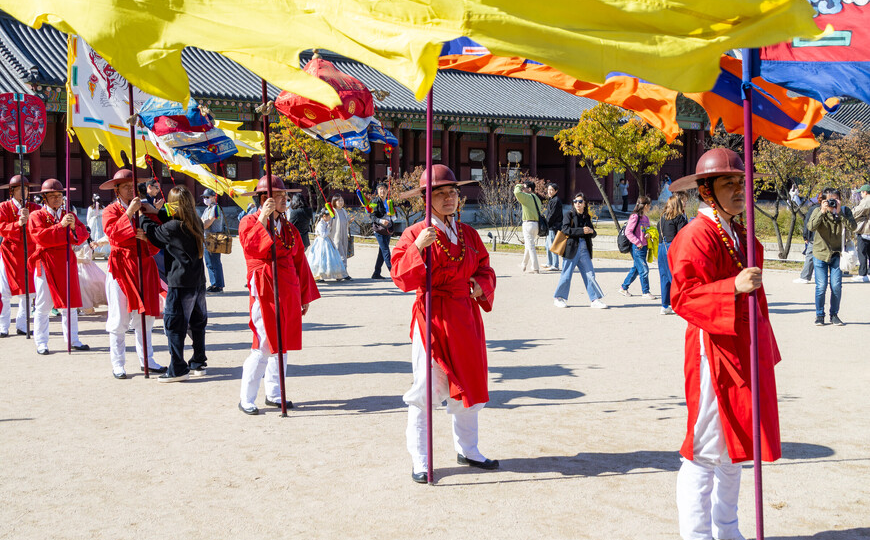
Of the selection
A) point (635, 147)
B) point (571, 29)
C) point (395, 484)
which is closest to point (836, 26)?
point (571, 29)

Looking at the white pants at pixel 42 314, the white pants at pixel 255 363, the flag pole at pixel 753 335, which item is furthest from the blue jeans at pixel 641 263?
the flag pole at pixel 753 335

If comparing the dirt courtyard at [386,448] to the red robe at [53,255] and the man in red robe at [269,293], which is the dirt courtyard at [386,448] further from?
the red robe at [53,255]

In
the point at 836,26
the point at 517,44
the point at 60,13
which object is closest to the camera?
the point at 517,44

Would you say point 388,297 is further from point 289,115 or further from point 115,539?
point 115,539

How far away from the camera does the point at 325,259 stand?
16.0 m

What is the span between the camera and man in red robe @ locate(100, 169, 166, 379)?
305 inches

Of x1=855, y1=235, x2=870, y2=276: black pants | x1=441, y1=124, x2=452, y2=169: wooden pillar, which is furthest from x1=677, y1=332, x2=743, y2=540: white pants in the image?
x1=441, y1=124, x2=452, y2=169: wooden pillar

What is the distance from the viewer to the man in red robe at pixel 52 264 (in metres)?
9.05

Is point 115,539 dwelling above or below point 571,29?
below

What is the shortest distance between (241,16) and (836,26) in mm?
2828

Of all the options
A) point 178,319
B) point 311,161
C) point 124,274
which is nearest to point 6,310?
point 124,274

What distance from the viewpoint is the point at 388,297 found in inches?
544

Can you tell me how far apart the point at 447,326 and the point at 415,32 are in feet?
6.40

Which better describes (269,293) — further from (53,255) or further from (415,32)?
(53,255)
